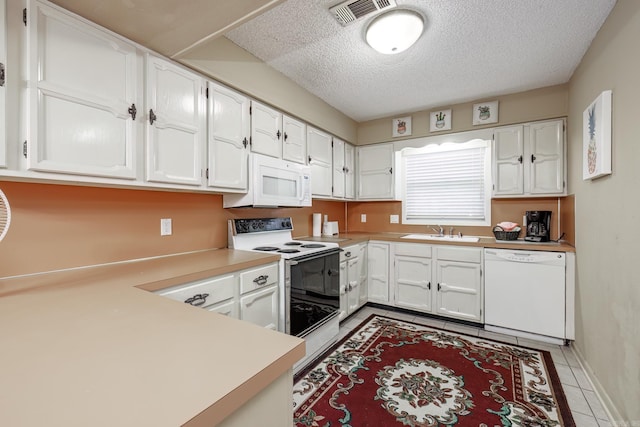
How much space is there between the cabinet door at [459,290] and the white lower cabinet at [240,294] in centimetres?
185

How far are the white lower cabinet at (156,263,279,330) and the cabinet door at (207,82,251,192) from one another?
2.27 ft

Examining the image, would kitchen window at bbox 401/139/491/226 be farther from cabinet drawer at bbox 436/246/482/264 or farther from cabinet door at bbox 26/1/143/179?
cabinet door at bbox 26/1/143/179

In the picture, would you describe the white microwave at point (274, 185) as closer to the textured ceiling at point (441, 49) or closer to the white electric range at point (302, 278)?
the white electric range at point (302, 278)

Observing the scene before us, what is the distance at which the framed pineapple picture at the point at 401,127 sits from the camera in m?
3.58

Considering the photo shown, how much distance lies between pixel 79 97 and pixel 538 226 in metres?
3.78

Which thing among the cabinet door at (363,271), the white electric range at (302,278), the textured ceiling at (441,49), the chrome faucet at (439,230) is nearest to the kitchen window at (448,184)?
the chrome faucet at (439,230)

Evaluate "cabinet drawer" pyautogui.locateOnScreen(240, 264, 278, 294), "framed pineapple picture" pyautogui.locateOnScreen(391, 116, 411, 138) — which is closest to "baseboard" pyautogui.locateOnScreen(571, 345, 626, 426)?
"cabinet drawer" pyautogui.locateOnScreen(240, 264, 278, 294)

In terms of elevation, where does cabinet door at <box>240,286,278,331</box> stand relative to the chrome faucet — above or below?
below

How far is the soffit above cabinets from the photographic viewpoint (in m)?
1.30

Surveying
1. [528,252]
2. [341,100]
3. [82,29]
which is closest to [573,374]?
[528,252]

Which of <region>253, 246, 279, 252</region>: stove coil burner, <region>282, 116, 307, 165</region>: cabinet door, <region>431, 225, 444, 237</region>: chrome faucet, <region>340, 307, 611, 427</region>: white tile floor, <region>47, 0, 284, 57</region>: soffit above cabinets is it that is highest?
<region>47, 0, 284, 57</region>: soffit above cabinets

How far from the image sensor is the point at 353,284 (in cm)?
309

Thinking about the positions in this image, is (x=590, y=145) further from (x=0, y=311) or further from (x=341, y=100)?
(x=0, y=311)

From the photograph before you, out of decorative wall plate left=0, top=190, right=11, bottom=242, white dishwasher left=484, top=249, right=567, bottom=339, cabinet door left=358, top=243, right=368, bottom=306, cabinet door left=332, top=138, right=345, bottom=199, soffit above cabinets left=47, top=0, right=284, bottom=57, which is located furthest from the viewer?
cabinet door left=332, top=138, right=345, bottom=199
